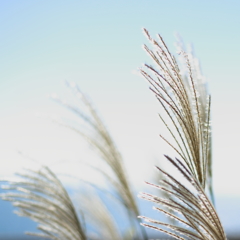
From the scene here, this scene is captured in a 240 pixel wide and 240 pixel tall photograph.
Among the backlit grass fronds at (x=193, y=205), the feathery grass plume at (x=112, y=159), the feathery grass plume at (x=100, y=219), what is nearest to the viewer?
the backlit grass fronds at (x=193, y=205)

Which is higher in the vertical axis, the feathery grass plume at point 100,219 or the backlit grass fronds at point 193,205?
the feathery grass plume at point 100,219

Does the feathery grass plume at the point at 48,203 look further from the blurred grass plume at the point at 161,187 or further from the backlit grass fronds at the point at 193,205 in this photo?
the backlit grass fronds at the point at 193,205

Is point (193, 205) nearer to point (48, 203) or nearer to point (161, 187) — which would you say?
point (161, 187)

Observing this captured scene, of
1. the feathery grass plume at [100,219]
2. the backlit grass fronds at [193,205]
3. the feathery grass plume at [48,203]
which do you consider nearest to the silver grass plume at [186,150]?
the backlit grass fronds at [193,205]

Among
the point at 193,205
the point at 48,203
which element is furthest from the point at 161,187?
the point at 48,203

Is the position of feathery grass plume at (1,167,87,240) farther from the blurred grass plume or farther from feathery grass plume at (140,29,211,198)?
feathery grass plume at (140,29,211,198)

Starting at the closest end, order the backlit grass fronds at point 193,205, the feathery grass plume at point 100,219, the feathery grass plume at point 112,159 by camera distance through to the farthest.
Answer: the backlit grass fronds at point 193,205 → the feathery grass plume at point 112,159 → the feathery grass plume at point 100,219

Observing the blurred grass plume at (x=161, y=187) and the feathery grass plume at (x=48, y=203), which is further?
the feathery grass plume at (x=48, y=203)

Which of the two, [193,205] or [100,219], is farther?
[100,219]

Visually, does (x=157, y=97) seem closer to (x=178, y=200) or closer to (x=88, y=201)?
(x=178, y=200)

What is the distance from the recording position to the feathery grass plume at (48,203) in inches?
71.2

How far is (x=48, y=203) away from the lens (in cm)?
181

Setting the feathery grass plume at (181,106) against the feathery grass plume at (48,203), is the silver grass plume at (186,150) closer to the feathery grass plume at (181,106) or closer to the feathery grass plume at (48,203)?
the feathery grass plume at (181,106)

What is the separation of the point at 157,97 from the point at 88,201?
2046 millimetres
